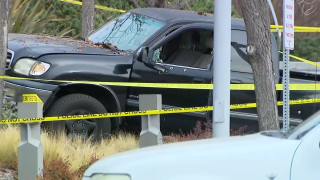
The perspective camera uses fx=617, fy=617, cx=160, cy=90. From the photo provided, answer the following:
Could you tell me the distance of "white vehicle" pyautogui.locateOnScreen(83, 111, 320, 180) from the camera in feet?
11.2

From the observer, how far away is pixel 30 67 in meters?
7.33

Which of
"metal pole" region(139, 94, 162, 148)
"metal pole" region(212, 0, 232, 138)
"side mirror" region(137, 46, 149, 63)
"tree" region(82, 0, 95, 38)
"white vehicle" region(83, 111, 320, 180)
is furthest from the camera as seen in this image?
"tree" region(82, 0, 95, 38)

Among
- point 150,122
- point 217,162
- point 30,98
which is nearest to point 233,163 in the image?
point 217,162

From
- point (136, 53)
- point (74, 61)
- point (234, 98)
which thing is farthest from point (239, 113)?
point (74, 61)

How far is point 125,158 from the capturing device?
3641mm

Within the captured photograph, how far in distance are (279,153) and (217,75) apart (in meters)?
2.20

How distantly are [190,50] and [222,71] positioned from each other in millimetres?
2926

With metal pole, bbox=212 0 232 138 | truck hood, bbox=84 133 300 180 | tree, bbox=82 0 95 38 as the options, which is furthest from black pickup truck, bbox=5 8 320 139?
truck hood, bbox=84 133 300 180

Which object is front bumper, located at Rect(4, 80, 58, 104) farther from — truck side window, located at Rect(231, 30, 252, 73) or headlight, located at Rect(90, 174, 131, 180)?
headlight, located at Rect(90, 174, 131, 180)

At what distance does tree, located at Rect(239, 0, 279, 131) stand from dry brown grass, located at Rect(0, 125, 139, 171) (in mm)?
1664

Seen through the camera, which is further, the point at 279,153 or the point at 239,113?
the point at 239,113

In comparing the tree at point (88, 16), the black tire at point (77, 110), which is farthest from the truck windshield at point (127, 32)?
the tree at point (88, 16)

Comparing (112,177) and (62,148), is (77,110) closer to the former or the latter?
(62,148)

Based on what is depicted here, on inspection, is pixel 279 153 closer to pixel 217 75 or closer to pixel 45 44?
pixel 217 75
